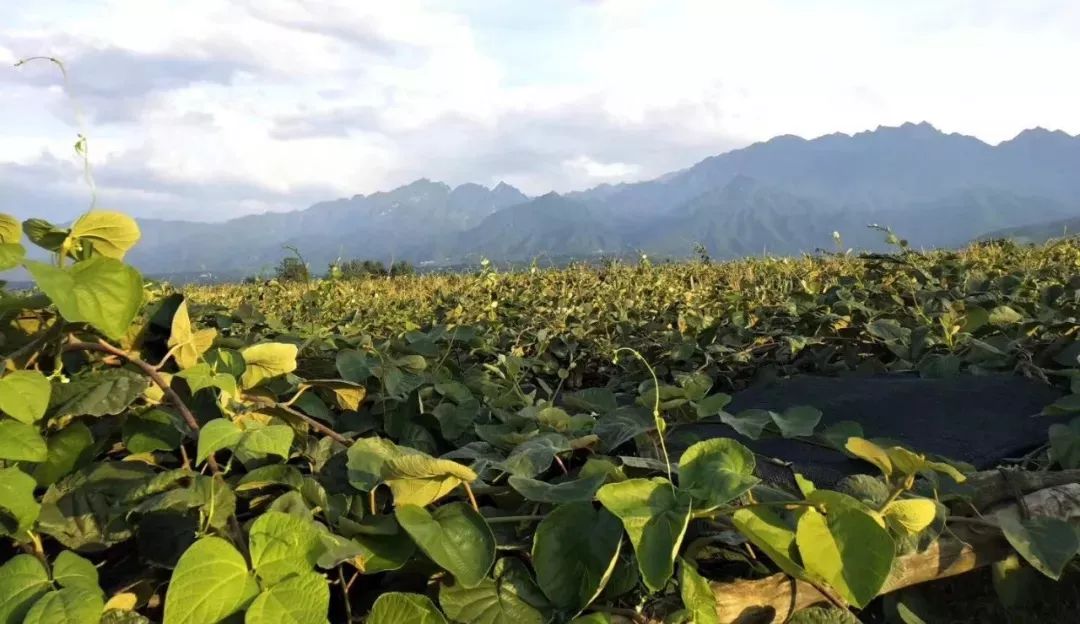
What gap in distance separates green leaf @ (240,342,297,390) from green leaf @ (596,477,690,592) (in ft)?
1.93

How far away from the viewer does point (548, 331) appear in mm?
3869

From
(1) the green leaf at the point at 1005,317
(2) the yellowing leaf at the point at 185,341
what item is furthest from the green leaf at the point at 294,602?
(1) the green leaf at the point at 1005,317

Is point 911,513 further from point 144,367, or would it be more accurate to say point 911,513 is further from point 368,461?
point 144,367

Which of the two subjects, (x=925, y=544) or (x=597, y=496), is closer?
(x=597, y=496)

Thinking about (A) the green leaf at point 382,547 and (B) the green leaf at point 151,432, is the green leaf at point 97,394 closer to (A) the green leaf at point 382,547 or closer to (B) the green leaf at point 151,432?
(B) the green leaf at point 151,432

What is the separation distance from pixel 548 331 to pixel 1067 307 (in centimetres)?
226

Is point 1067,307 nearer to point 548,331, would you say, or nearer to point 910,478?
point 910,478

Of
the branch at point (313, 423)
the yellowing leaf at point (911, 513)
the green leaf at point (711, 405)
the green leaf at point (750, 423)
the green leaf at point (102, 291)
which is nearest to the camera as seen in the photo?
the green leaf at point (102, 291)

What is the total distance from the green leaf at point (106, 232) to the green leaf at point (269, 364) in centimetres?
24

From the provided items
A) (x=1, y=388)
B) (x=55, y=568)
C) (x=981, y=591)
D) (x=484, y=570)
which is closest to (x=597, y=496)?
(x=484, y=570)

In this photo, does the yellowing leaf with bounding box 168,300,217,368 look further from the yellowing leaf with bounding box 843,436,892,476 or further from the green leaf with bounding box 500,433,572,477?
the yellowing leaf with bounding box 843,436,892,476

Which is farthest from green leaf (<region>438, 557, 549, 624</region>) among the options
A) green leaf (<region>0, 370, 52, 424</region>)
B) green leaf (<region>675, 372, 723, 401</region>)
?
green leaf (<region>675, 372, 723, 401</region>)

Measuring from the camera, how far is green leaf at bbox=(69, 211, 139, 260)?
1.05 metres

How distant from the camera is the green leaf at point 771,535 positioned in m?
0.90
